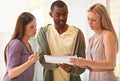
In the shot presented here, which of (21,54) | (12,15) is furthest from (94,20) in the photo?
(12,15)

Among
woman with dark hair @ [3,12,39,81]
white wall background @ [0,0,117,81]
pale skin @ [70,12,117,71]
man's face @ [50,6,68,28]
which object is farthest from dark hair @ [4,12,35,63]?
white wall background @ [0,0,117,81]

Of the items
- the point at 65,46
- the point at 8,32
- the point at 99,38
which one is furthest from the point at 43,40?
the point at 8,32

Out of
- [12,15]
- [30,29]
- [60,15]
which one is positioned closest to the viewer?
[30,29]

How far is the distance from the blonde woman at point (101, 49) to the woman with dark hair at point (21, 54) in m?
0.35

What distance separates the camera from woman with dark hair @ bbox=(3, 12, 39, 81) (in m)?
1.66

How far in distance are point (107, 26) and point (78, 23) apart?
87 cm

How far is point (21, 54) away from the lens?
1.74 m

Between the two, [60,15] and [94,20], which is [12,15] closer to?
[60,15]

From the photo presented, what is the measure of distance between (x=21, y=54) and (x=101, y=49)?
595 mm

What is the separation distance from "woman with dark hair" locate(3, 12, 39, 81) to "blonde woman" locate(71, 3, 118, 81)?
0.35 metres

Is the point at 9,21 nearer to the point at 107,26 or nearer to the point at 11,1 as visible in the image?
the point at 11,1

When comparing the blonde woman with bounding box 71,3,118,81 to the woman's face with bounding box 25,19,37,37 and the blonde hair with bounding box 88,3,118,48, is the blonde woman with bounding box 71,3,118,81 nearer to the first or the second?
the blonde hair with bounding box 88,3,118,48

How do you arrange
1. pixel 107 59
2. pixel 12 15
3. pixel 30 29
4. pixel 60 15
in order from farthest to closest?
1. pixel 12 15
2. pixel 60 15
3. pixel 30 29
4. pixel 107 59

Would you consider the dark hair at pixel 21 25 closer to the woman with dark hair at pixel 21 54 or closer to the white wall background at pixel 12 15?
the woman with dark hair at pixel 21 54
